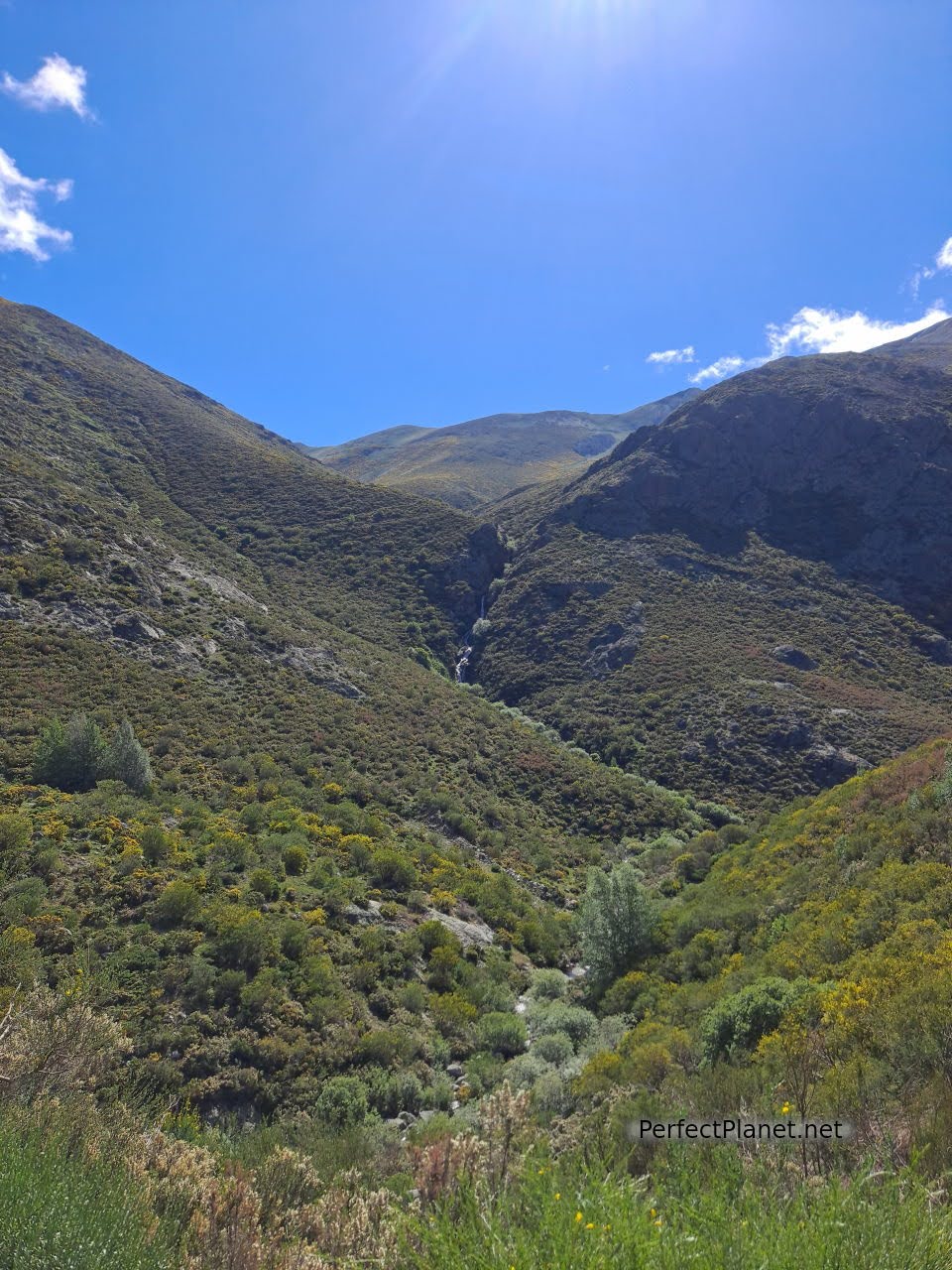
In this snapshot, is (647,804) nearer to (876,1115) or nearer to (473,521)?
(876,1115)

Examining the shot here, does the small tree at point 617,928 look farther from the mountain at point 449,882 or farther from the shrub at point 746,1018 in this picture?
the shrub at point 746,1018

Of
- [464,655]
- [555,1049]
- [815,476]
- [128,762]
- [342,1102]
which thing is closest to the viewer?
[342,1102]

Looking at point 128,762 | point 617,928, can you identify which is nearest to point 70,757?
point 128,762

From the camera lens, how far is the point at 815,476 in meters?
56.8

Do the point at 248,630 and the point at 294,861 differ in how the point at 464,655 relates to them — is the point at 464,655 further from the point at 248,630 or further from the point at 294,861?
the point at 294,861

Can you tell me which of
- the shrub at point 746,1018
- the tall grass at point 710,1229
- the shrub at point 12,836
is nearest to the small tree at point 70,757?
the shrub at point 12,836

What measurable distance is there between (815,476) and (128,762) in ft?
202

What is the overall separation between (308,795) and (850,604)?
1727 inches

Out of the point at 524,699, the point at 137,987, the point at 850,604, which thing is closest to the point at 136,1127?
the point at 137,987

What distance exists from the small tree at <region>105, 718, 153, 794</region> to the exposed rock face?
4618 centimetres

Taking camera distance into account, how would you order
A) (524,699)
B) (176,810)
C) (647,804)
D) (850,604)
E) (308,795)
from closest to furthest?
(176,810), (308,795), (647,804), (524,699), (850,604)

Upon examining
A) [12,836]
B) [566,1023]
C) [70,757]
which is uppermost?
[70,757]

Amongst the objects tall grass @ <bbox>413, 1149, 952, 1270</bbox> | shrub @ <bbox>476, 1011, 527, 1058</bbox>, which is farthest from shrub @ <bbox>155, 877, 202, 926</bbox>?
tall grass @ <bbox>413, 1149, 952, 1270</bbox>

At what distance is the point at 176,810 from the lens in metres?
16.1
